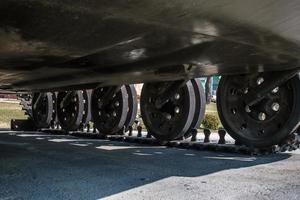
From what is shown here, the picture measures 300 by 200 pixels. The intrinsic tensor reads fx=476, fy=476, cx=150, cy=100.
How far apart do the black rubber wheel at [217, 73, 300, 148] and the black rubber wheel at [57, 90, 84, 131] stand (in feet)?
12.5

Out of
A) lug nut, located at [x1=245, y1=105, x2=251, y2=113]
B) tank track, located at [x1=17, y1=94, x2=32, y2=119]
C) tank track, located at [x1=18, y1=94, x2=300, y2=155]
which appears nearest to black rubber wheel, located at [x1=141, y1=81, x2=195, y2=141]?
tank track, located at [x1=18, y1=94, x2=300, y2=155]

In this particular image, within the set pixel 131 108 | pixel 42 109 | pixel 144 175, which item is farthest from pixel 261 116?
pixel 42 109

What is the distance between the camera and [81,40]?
351 centimetres

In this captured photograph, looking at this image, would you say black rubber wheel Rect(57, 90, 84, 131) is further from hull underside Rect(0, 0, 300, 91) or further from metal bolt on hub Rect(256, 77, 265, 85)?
metal bolt on hub Rect(256, 77, 265, 85)

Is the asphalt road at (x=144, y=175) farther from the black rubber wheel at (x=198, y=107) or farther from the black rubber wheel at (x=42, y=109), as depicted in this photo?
the black rubber wheel at (x=42, y=109)

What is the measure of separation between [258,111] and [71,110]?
4.82m

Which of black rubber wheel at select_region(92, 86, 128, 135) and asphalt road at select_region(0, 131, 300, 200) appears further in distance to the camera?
black rubber wheel at select_region(92, 86, 128, 135)

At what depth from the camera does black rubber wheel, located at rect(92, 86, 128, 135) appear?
8.20m

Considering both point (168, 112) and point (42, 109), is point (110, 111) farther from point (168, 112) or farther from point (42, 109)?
point (42, 109)

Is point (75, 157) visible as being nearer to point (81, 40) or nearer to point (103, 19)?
point (81, 40)

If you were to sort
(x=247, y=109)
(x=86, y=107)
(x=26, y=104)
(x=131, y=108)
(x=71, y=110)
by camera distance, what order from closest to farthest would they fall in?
(x=247, y=109) → (x=131, y=108) → (x=86, y=107) → (x=71, y=110) → (x=26, y=104)

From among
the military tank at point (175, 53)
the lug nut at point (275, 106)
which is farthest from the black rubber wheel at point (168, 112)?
the lug nut at point (275, 106)

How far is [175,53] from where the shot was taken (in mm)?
4137

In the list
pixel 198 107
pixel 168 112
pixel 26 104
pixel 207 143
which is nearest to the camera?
pixel 207 143
